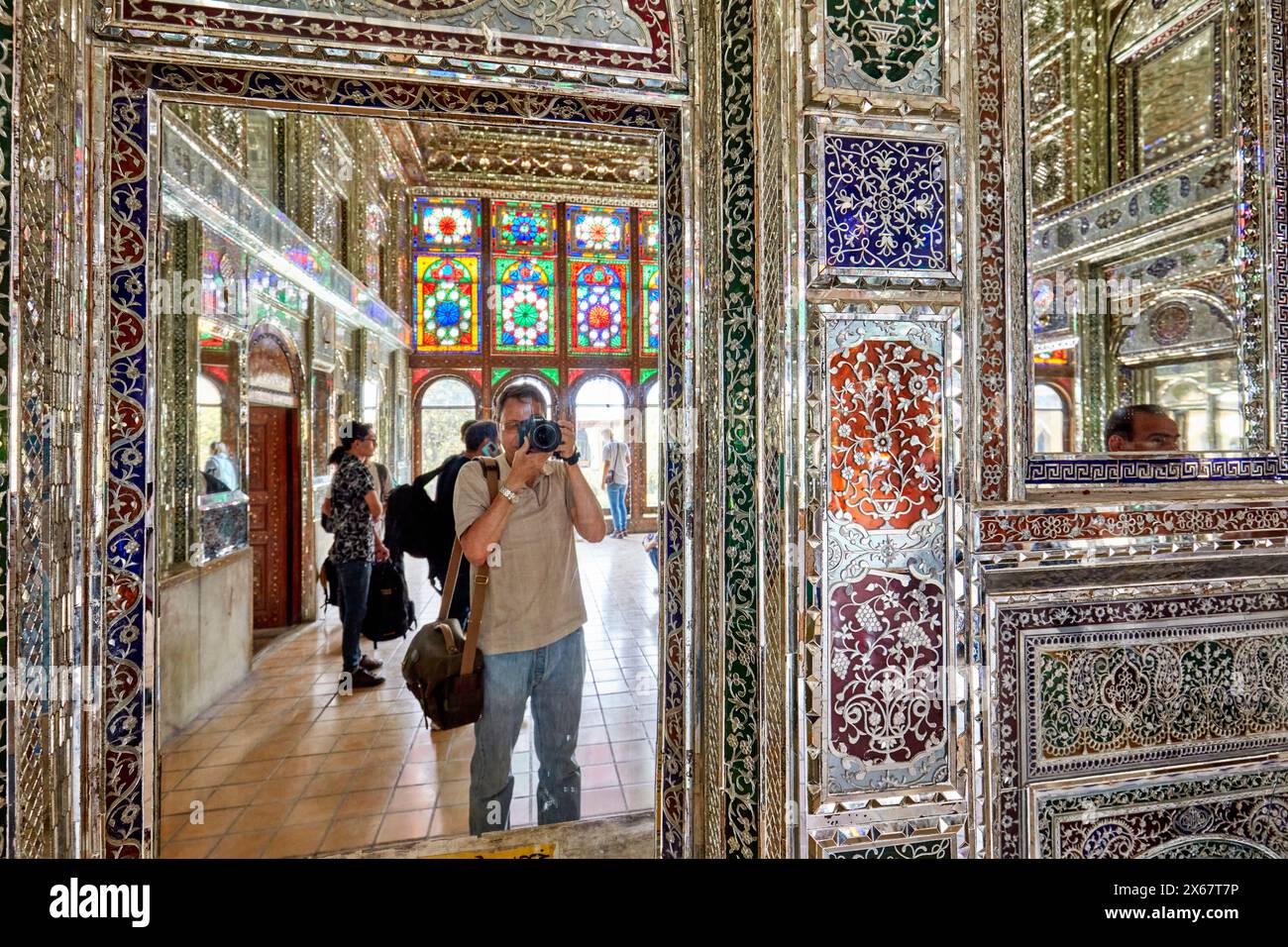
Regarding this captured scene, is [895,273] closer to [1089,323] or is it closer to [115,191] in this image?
[1089,323]

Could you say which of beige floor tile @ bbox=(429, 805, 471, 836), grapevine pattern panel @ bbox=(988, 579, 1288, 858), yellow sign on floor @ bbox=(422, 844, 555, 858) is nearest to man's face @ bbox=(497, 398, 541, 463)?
beige floor tile @ bbox=(429, 805, 471, 836)

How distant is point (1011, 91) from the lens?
1.78 m

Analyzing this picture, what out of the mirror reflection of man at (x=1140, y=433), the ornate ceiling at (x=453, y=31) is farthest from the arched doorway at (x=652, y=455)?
the mirror reflection of man at (x=1140, y=433)

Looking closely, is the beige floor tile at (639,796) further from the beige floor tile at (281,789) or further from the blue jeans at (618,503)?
the beige floor tile at (281,789)

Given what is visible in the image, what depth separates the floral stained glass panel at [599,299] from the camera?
2.57 meters

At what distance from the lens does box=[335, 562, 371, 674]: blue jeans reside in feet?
6.67

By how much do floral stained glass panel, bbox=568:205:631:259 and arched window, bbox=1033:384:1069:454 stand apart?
1.68 m

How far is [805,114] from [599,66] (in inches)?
23.7

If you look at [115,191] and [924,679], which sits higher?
[115,191]

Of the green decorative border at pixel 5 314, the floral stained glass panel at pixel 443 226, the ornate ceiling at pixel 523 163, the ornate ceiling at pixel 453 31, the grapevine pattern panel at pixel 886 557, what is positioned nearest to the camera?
the green decorative border at pixel 5 314

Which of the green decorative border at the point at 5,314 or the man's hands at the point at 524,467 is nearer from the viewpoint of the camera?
the green decorative border at the point at 5,314

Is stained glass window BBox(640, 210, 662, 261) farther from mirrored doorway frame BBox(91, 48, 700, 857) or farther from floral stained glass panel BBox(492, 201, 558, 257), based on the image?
mirrored doorway frame BBox(91, 48, 700, 857)

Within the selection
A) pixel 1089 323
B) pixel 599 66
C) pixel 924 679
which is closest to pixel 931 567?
pixel 924 679

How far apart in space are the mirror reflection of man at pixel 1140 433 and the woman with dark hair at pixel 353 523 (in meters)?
2.61
